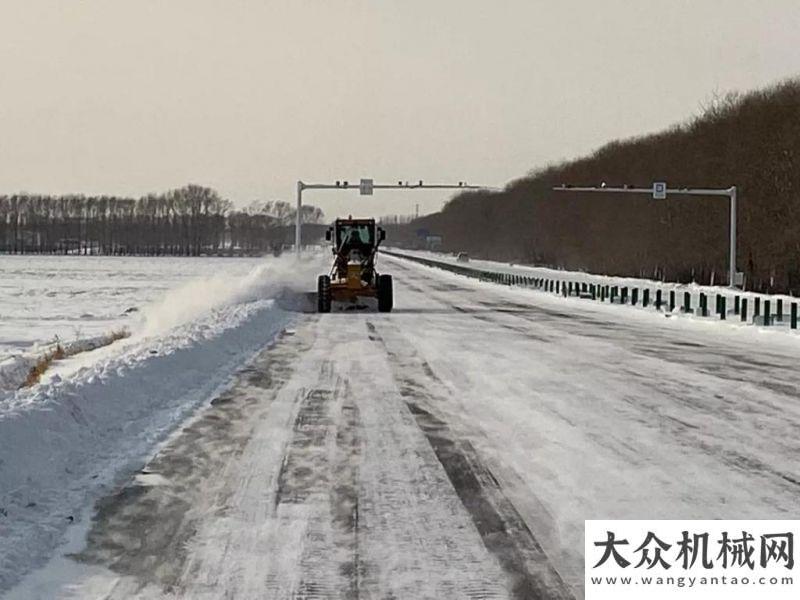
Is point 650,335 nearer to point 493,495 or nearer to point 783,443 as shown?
point 783,443

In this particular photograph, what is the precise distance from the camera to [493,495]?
314 inches

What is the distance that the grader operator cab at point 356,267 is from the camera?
3294 cm

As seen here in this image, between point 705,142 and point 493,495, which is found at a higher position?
point 705,142

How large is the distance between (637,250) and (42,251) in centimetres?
13423

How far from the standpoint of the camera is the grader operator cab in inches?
1297

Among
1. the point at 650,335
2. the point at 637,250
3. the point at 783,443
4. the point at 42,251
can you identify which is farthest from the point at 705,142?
the point at 42,251

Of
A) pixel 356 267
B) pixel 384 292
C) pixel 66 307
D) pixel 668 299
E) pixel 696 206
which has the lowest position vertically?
pixel 66 307

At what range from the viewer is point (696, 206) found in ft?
236

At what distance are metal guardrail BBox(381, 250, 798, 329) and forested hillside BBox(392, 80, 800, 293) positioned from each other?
6.63 metres

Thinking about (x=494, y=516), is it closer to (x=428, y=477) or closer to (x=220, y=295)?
(x=428, y=477)

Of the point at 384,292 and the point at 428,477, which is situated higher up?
the point at 384,292

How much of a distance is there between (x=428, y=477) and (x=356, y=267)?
24728mm

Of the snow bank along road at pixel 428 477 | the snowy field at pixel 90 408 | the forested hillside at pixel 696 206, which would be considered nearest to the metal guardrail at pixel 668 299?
the forested hillside at pixel 696 206

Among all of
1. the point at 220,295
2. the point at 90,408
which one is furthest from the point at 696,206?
the point at 90,408
